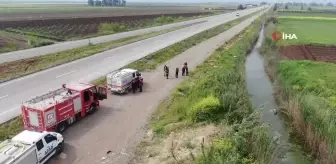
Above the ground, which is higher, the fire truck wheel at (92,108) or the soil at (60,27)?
the soil at (60,27)

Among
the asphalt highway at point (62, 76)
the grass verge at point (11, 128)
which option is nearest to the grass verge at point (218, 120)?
the grass verge at point (11, 128)

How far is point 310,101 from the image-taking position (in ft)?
74.4

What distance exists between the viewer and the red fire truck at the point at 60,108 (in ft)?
65.3

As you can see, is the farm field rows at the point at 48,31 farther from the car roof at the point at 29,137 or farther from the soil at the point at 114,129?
the car roof at the point at 29,137

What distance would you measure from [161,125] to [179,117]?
177 centimetres

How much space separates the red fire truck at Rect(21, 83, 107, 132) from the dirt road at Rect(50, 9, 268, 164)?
737 mm

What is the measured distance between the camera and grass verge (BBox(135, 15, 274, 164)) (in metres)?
16.3

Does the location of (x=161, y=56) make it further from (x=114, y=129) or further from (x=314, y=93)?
(x=114, y=129)

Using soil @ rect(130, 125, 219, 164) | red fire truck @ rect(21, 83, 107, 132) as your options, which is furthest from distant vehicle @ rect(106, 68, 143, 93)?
soil @ rect(130, 125, 219, 164)

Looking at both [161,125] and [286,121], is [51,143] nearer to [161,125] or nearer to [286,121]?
[161,125]

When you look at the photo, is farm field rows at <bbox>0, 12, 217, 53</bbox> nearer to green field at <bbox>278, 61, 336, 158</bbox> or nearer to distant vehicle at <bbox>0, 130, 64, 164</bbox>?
distant vehicle at <bbox>0, 130, 64, 164</bbox>

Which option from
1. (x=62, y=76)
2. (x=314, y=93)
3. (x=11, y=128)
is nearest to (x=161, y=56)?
(x=62, y=76)

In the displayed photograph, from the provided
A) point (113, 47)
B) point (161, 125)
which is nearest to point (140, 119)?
point (161, 125)

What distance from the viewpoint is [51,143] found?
58.8ft
